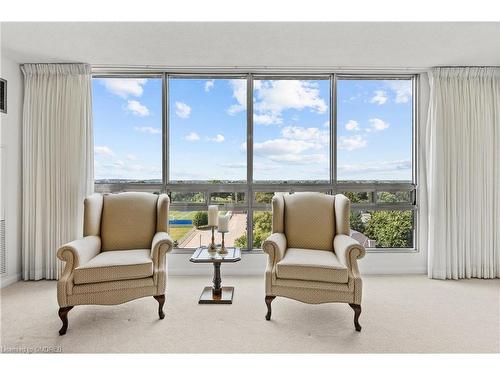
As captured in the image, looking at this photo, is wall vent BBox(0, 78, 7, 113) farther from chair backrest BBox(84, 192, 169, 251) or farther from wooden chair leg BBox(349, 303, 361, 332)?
wooden chair leg BBox(349, 303, 361, 332)

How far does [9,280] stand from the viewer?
3.47 metres

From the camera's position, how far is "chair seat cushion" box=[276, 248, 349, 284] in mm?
2418

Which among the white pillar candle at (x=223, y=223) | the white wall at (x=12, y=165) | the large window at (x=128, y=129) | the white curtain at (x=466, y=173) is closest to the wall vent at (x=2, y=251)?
the white wall at (x=12, y=165)

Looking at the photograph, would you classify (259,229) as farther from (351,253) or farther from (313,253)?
(351,253)

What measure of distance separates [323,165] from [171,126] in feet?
6.94

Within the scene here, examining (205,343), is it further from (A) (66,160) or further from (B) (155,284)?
(A) (66,160)

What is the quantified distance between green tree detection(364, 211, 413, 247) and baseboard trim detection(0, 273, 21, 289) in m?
4.46

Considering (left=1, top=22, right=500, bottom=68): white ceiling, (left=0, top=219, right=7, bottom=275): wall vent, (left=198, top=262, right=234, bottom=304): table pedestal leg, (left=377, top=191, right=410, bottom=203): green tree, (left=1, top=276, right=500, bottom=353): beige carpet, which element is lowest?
(left=1, top=276, right=500, bottom=353): beige carpet

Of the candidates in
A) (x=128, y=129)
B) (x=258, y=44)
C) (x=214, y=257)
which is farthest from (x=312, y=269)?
(x=128, y=129)

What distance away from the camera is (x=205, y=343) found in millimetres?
2215

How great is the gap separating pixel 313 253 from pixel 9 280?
354cm

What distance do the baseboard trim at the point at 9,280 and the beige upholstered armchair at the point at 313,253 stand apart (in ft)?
10.2

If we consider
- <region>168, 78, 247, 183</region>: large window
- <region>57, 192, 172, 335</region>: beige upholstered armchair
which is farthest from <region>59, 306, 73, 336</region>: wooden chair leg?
<region>168, 78, 247, 183</region>: large window

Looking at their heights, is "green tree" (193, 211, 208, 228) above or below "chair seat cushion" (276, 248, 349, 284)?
above
